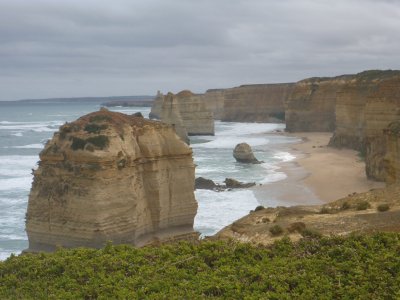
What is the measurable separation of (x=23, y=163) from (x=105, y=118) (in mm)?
35320

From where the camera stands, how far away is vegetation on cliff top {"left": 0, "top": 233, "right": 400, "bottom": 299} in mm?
8664

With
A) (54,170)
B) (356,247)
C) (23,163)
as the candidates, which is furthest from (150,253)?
(23,163)

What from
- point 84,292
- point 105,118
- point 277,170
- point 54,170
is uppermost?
point 105,118

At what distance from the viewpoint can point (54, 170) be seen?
1748cm

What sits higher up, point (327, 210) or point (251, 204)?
point (327, 210)

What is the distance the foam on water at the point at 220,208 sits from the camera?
24.2m

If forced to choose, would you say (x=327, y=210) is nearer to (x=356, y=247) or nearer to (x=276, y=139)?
(x=356, y=247)

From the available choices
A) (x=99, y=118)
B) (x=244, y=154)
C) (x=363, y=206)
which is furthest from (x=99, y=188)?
(x=244, y=154)

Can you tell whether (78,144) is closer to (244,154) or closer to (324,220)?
(324,220)

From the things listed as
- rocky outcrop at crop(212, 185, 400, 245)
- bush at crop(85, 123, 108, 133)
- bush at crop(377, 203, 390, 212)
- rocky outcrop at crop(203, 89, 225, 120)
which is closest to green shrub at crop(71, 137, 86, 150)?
bush at crop(85, 123, 108, 133)

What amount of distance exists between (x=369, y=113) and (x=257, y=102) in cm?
7091

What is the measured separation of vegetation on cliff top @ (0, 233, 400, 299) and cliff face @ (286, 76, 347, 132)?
210ft

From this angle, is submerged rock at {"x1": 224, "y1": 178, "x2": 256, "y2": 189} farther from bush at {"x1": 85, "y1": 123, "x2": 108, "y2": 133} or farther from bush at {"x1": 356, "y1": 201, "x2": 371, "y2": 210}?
bush at {"x1": 356, "y1": 201, "x2": 371, "y2": 210}

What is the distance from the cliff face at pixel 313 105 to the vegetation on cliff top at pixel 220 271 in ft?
210
